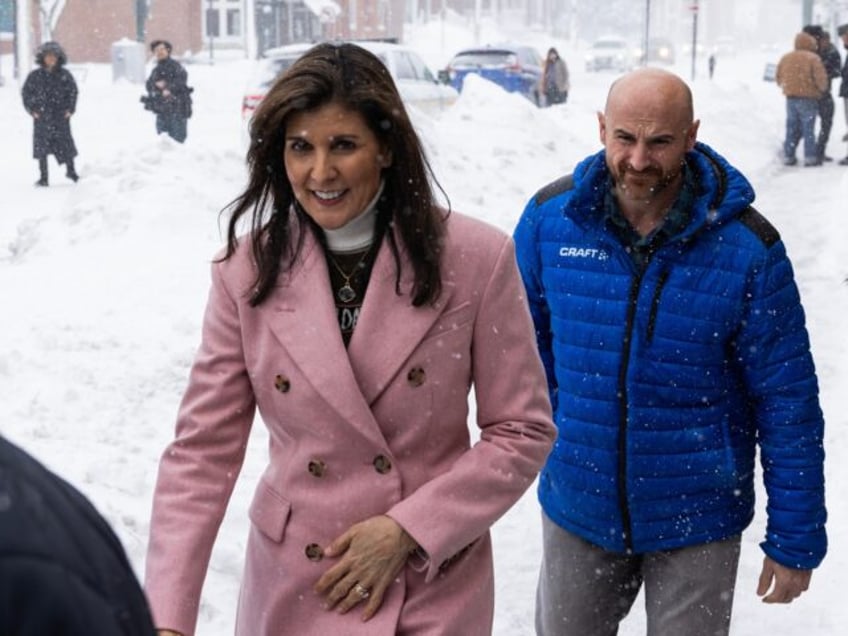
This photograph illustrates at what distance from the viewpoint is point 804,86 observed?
64.8ft

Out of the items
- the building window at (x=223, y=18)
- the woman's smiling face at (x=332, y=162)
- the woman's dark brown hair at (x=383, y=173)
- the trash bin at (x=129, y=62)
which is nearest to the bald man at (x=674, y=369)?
the woman's dark brown hair at (x=383, y=173)

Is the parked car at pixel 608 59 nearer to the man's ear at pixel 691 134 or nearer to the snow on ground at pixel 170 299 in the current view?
the snow on ground at pixel 170 299

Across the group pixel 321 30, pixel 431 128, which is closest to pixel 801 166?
pixel 431 128

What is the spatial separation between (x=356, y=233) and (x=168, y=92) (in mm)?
17533

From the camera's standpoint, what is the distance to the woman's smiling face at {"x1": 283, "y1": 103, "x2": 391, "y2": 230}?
267cm

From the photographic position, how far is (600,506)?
3.72 metres

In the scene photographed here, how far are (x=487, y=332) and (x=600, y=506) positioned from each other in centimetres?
108

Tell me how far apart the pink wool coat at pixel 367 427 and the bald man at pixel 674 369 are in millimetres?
844

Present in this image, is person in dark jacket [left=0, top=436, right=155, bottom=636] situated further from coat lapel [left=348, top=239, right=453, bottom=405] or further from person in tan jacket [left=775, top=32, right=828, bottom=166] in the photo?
person in tan jacket [left=775, top=32, right=828, bottom=166]

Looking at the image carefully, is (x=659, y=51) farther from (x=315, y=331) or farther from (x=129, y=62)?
(x=315, y=331)

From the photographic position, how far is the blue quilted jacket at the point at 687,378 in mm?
3553

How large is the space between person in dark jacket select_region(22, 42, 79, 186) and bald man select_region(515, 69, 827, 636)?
16.1m

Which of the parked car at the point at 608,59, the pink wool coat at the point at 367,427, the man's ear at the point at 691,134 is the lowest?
Answer: the parked car at the point at 608,59

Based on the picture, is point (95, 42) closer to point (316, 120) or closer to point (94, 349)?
point (94, 349)
